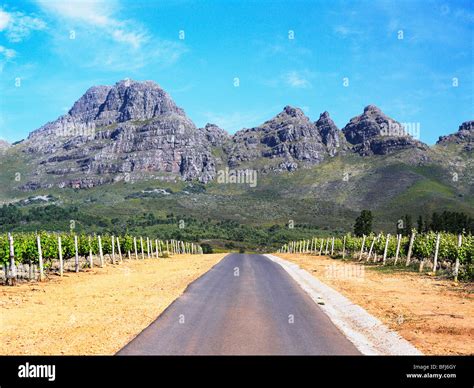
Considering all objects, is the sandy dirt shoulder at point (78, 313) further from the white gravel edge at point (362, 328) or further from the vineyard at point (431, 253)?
the vineyard at point (431, 253)

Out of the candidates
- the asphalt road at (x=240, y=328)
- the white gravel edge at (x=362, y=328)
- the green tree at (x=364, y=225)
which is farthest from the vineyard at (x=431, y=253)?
the green tree at (x=364, y=225)

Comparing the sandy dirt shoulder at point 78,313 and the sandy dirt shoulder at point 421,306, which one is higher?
the sandy dirt shoulder at point 78,313

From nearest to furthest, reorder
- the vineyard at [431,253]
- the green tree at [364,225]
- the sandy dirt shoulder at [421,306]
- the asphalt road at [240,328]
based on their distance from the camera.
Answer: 1. the asphalt road at [240,328]
2. the sandy dirt shoulder at [421,306]
3. the vineyard at [431,253]
4. the green tree at [364,225]

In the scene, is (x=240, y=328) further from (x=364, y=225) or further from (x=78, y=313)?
(x=364, y=225)

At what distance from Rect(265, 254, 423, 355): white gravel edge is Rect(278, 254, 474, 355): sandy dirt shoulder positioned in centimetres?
36

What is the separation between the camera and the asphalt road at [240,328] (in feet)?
36.8

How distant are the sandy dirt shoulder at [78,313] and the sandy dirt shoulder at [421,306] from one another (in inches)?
330

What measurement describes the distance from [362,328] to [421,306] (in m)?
5.65

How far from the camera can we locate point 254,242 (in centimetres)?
14938

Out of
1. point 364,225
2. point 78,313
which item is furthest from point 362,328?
point 364,225

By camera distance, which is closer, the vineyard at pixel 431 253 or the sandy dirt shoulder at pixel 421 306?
the sandy dirt shoulder at pixel 421 306

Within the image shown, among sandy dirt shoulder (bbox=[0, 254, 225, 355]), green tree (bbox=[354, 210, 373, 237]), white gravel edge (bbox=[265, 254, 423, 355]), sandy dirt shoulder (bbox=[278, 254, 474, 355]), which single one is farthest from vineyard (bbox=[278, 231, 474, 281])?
green tree (bbox=[354, 210, 373, 237])

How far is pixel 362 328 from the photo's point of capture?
14.9 metres

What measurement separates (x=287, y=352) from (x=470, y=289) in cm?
1741
